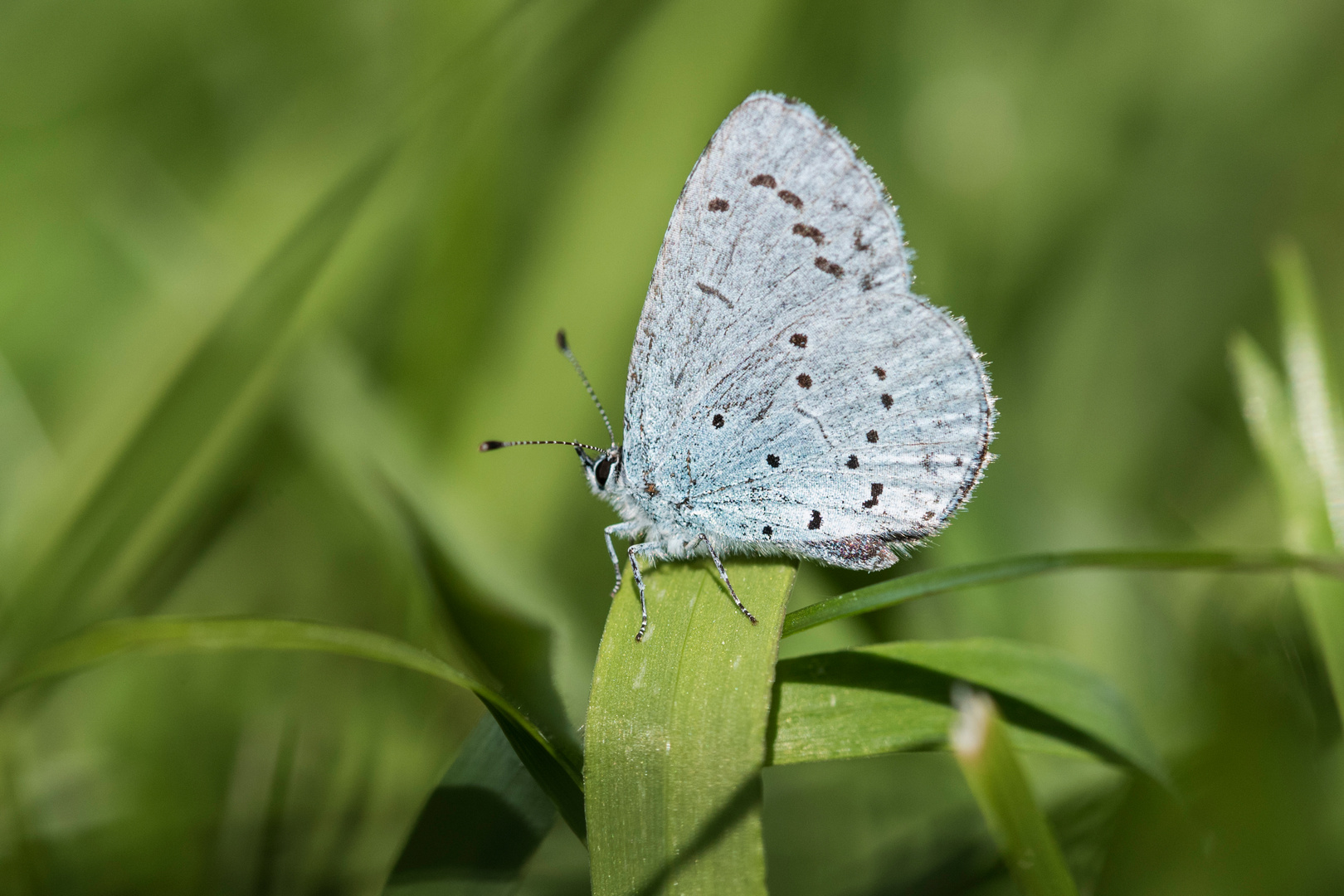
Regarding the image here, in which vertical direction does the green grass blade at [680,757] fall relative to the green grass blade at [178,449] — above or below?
below

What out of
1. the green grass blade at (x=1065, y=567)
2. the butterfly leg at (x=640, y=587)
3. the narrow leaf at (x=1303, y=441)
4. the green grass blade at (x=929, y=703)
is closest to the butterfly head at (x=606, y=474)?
the butterfly leg at (x=640, y=587)

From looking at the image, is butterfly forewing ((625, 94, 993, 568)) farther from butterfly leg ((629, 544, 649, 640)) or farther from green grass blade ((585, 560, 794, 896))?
green grass blade ((585, 560, 794, 896))

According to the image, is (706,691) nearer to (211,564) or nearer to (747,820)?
(747,820)

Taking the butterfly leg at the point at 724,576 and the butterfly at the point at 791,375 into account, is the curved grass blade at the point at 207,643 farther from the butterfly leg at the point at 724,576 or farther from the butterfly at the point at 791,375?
the butterfly at the point at 791,375

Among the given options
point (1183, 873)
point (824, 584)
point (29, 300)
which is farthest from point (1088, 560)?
point (29, 300)

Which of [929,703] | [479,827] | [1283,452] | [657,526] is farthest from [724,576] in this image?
[1283,452]
